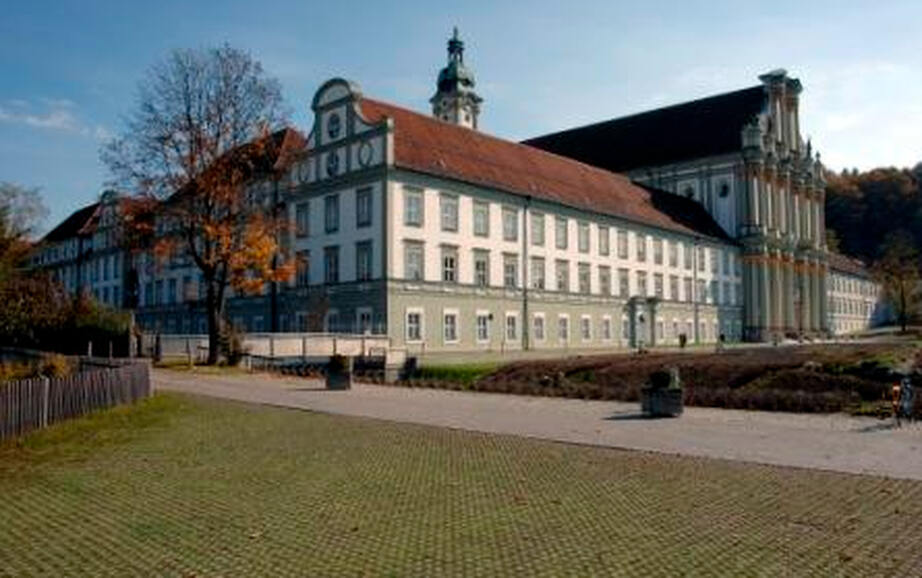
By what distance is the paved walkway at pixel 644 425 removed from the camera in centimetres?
1430

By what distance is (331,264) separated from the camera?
174 ft

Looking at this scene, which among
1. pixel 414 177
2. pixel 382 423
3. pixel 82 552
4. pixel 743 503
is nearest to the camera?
pixel 82 552

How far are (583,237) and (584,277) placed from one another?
2678 mm

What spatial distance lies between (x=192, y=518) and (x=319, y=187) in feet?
150

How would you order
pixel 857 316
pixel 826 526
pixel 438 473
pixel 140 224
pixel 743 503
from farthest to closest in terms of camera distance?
1. pixel 857 316
2. pixel 140 224
3. pixel 438 473
4. pixel 743 503
5. pixel 826 526

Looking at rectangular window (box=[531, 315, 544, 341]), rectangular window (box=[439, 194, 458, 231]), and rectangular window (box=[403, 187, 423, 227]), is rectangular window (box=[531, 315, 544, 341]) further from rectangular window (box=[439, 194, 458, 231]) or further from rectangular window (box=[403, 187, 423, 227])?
rectangular window (box=[403, 187, 423, 227])

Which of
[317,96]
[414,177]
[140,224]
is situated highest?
[317,96]

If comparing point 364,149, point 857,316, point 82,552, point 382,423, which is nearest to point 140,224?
point 364,149

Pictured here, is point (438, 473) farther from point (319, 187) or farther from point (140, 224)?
point (319, 187)

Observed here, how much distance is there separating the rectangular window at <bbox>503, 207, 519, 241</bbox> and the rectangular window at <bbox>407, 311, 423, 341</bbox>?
29.5ft

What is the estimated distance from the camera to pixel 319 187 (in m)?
54.4

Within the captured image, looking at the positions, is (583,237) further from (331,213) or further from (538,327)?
(331,213)

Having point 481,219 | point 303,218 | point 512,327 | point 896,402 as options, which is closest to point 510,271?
point 512,327

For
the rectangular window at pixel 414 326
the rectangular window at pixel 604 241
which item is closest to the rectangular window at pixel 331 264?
Result: the rectangular window at pixel 414 326
